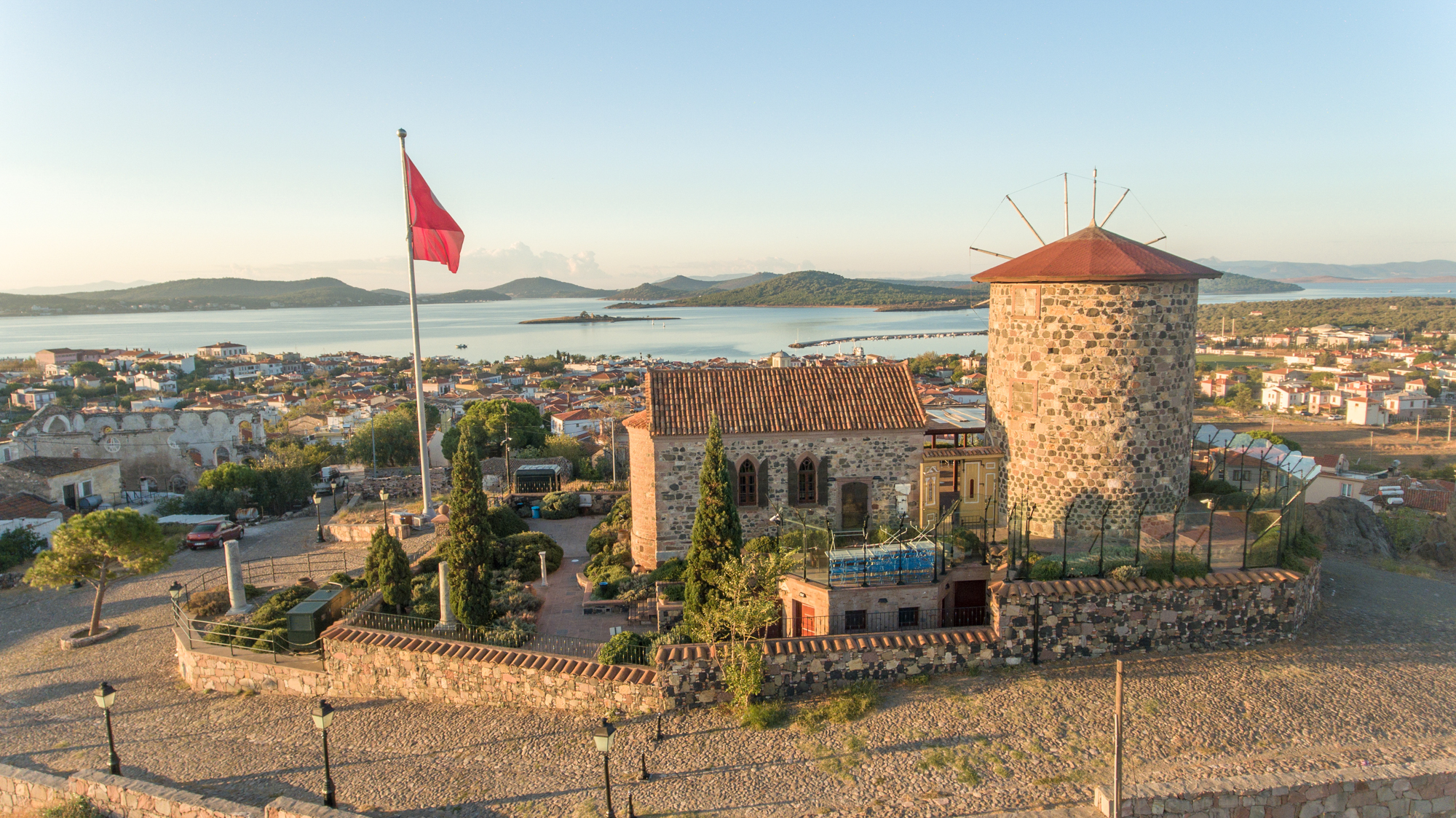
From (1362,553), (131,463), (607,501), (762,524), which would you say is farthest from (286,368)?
(1362,553)

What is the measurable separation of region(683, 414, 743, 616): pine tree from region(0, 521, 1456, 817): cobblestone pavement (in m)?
2.35

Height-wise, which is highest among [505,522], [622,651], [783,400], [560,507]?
[783,400]

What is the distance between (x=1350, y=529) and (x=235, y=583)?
2813 cm

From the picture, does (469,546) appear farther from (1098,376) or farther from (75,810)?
(1098,376)

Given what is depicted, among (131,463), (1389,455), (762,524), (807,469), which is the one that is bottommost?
(1389,455)

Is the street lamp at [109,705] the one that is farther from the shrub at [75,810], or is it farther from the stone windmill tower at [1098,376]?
the stone windmill tower at [1098,376]

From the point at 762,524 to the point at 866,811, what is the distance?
29.5 ft

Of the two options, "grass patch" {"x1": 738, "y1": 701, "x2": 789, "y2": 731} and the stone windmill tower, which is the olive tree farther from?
the stone windmill tower

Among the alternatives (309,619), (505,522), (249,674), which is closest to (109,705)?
(249,674)

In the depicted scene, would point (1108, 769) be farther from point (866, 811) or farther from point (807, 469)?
point (807, 469)

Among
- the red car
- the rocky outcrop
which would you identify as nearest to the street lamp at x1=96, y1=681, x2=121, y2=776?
the red car

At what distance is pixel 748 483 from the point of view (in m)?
18.6

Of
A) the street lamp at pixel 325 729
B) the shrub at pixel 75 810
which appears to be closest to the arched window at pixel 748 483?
the street lamp at pixel 325 729

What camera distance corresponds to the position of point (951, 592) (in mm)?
14641
